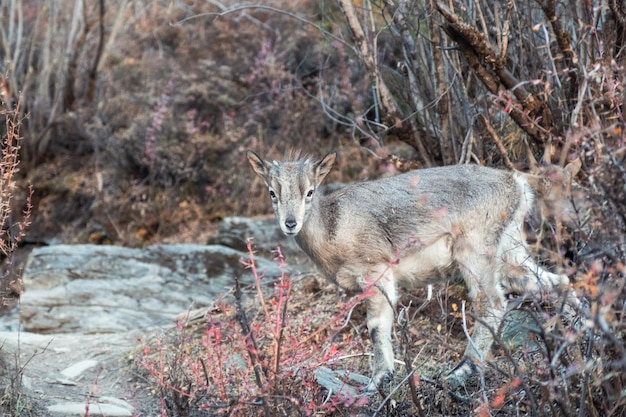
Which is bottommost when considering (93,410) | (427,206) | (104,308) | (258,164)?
(104,308)

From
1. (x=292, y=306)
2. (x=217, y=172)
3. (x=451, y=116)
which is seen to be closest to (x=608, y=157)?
(x=451, y=116)

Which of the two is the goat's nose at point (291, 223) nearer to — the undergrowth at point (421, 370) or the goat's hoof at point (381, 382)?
the undergrowth at point (421, 370)

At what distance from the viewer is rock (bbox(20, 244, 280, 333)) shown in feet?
33.2

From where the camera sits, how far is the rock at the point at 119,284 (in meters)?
10.1

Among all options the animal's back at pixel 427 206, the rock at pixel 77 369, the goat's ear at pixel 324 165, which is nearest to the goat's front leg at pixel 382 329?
the animal's back at pixel 427 206

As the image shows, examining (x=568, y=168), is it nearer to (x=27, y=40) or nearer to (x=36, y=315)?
(x=36, y=315)

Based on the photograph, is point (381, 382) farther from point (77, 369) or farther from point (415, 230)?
point (77, 369)

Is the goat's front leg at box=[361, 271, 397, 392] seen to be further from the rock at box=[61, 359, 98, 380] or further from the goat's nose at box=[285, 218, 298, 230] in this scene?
the rock at box=[61, 359, 98, 380]

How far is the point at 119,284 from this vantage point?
11.0 m

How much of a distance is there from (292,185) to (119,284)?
5.02m

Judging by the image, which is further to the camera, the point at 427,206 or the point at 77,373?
the point at 77,373

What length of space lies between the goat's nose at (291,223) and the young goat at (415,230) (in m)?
0.08

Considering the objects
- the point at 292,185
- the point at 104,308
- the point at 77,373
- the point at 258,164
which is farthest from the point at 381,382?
the point at 104,308

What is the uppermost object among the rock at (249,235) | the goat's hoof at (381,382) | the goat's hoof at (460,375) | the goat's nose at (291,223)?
the goat's nose at (291,223)
